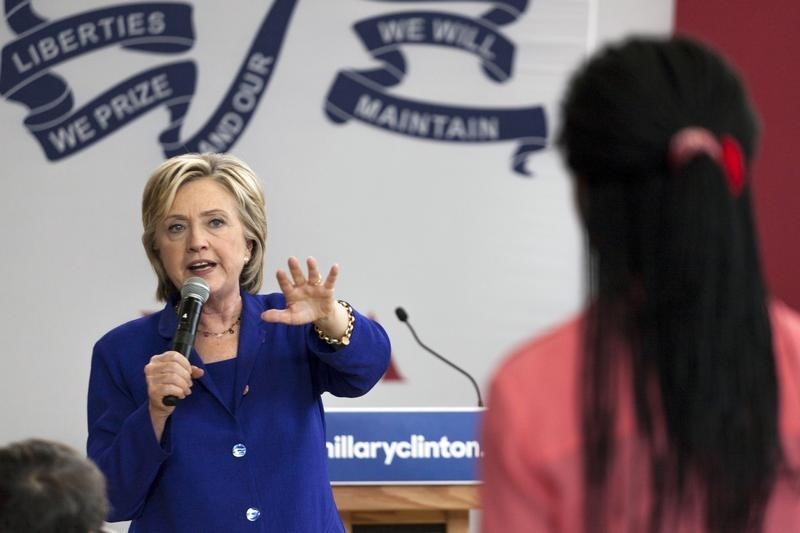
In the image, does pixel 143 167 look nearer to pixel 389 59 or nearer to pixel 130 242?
pixel 130 242

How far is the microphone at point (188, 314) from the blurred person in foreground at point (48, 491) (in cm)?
61

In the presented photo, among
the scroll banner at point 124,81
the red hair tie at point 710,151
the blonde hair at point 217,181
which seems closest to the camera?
the red hair tie at point 710,151

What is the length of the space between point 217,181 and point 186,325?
1.26 feet

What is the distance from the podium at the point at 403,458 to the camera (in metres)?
3.58

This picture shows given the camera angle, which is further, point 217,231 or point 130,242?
point 130,242

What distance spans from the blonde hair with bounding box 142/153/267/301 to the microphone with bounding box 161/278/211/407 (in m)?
0.18

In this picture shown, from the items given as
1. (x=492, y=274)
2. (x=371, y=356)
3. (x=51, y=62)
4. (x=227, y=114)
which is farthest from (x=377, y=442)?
(x=51, y=62)

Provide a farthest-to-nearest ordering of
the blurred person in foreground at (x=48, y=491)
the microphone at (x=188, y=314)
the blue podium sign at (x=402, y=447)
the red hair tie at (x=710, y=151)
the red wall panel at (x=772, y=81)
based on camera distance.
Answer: the red wall panel at (x=772, y=81) → the blue podium sign at (x=402, y=447) → the microphone at (x=188, y=314) → the blurred person in foreground at (x=48, y=491) → the red hair tie at (x=710, y=151)

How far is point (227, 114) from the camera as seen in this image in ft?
17.4

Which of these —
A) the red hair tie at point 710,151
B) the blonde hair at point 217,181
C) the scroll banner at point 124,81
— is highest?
the scroll banner at point 124,81

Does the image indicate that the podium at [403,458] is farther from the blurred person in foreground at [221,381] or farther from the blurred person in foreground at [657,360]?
the blurred person in foreground at [657,360]

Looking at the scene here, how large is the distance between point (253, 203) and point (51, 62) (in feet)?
9.56

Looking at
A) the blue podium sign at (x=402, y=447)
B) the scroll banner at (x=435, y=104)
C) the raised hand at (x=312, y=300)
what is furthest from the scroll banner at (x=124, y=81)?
the raised hand at (x=312, y=300)

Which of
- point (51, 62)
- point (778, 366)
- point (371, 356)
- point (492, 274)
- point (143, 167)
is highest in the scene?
point (51, 62)
